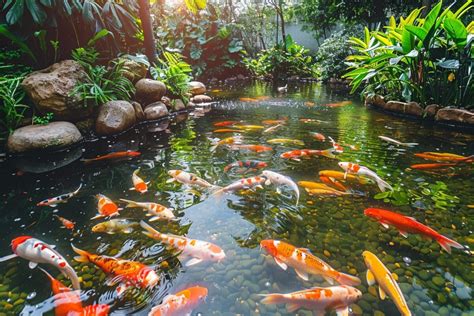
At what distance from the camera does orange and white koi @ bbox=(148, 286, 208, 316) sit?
5.32 ft

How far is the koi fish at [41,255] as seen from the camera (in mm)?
1991

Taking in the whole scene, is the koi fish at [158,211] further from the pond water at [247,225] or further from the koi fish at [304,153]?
the koi fish at [304,153]

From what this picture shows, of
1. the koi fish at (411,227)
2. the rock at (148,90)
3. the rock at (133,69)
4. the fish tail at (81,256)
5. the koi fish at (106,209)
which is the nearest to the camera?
the koi fish at (411,227)


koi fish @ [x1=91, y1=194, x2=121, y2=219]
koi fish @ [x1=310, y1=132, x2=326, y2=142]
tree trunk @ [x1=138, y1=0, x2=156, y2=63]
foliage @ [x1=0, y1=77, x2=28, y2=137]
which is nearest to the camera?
koi fish @ [x1=91, y1=194, x2=121, y2=219]

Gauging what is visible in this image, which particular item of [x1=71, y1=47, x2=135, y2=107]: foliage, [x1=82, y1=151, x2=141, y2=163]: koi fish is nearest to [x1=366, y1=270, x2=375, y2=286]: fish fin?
[x1=82, y1=151, x2=141, y2=163]: koi fish

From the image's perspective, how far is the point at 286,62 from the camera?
1712 cm

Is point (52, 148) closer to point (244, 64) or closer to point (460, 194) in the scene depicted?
point (460, 194)

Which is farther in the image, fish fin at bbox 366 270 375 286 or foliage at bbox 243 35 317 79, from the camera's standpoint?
foliage at bbox 243 35 317 79

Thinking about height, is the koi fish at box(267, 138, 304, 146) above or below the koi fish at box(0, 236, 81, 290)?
above

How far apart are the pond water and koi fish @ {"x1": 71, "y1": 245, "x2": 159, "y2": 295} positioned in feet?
0.21

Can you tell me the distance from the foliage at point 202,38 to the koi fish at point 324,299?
713 inches

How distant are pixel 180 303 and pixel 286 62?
17.3 meters

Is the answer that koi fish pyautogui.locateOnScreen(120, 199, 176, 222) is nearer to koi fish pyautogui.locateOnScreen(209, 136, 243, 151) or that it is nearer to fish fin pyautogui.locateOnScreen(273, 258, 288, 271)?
fish fin pyautogui.locateOnScreen(273, 258, 288, 271)

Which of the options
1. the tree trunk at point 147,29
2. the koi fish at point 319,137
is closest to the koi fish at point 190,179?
the koi fish at point 319,137
